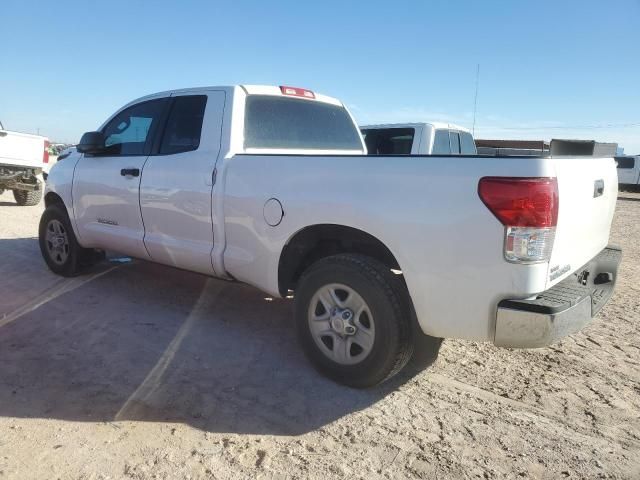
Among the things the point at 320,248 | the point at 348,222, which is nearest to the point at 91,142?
the point at 320,248

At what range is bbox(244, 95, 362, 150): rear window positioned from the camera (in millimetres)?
4180

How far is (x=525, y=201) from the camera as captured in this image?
2461mm

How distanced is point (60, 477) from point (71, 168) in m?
3.83

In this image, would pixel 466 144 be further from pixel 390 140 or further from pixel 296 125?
pixel 296 125

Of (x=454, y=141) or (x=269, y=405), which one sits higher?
(x=454, y=141)

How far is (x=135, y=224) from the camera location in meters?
4.57

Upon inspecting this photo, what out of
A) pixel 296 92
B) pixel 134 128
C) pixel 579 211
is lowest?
pixel 579 211

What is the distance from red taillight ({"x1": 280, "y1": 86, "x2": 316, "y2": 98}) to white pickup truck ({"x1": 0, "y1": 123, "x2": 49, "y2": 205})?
8.63 meters

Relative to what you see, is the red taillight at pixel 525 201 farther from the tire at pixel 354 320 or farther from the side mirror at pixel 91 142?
the side mirror at pixel 91 142

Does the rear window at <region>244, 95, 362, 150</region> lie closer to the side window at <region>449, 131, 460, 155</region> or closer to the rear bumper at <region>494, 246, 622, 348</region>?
the rear bumper at <region>494, 246, 622, 348</region>

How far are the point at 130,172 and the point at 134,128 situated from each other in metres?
0.55

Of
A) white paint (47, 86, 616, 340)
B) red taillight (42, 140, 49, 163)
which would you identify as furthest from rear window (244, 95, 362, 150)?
red taillight (42, 140, 49, 163)

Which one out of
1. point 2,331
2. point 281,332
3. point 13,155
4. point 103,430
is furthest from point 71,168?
point 13,155

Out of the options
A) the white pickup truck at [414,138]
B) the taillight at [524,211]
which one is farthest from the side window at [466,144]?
the taillight at [524,211]
